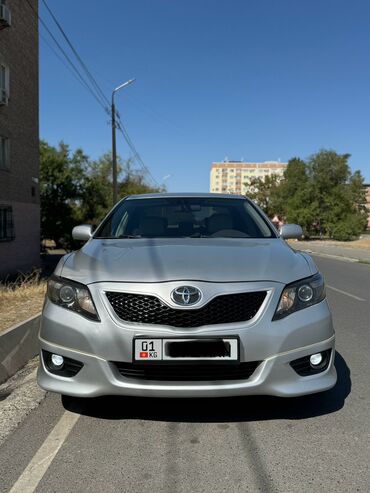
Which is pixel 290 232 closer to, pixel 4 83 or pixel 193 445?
pixel 193 445

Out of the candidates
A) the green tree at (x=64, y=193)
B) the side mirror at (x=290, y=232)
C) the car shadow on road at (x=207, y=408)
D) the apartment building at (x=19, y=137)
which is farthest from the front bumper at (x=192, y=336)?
the green tree at (x=64, y=193)

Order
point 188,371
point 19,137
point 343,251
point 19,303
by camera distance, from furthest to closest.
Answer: point 343,251 → point 19,137 → point 19,303 → point 188,371

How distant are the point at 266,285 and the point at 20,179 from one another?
1795cm

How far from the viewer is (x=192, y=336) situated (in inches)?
118

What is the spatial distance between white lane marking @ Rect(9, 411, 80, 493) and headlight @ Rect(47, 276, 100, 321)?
81cm

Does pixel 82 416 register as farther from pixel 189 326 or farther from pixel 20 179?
pixel 20 179

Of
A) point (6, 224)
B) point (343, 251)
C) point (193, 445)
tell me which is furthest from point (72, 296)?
point (343, 251)

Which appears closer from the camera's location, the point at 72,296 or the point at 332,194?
the point at 72,296

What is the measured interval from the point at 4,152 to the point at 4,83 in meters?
2.44

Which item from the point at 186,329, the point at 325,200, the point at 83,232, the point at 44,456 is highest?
the point at 325,200

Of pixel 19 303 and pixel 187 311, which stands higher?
pixel 187 311

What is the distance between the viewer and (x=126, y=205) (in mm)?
5129

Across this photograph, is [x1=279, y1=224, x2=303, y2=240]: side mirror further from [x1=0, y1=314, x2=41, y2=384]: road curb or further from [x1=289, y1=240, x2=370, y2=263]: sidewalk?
[x1=289, y1=240, x2=370, y2=263]: sidewalk

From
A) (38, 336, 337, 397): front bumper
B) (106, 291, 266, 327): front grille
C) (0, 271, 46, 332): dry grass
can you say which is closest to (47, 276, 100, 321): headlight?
(106, 291, 266, 327): front grille
